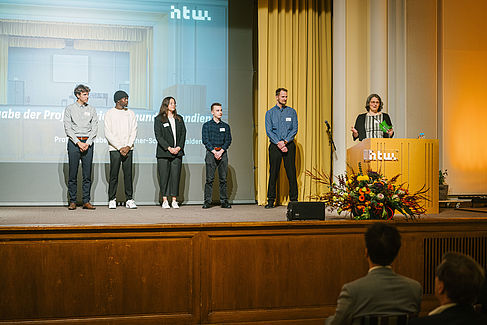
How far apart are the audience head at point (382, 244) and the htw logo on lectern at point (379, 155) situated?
2.65m

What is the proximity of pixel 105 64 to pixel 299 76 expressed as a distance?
2.74 m

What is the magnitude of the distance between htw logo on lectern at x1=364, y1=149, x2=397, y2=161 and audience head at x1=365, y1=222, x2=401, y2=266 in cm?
265

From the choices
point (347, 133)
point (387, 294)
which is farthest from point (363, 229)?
point (347, 133)

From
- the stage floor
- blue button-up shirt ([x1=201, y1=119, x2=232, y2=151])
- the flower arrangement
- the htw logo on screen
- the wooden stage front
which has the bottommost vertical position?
the wooden stage front

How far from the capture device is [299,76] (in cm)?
702

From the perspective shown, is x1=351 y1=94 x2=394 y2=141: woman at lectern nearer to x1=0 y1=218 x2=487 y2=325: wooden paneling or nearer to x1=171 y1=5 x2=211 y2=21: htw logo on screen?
x1=0 y1=218 x2=487 y2=325: wooden paneling

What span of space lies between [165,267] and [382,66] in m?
4.51

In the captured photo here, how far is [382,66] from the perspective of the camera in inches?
256

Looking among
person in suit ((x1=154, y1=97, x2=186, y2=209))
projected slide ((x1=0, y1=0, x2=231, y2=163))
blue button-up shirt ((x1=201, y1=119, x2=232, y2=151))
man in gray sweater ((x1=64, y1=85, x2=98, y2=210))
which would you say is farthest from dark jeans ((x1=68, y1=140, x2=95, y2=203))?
blue button-up shirt ((x1=201, y1=119, x2=232, y2=151))

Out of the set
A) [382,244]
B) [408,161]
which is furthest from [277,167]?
[382,244]

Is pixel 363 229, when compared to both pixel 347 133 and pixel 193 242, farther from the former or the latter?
pixel 347 133

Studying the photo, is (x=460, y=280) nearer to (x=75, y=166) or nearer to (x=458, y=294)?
(x=458, y=294)

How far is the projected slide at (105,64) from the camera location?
20.6ft

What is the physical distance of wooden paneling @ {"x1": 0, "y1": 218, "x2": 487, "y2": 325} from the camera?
3164mm
